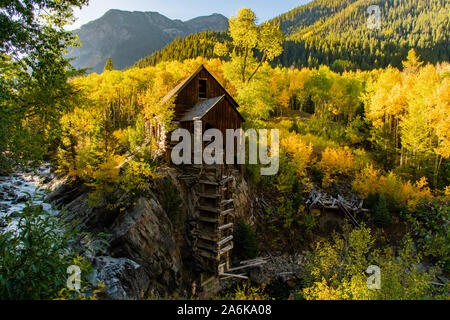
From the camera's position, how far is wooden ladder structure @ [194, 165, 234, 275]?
45.5 ft

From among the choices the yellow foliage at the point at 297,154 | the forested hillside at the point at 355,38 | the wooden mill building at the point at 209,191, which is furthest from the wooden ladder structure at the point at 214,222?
the forested hillside at the point at 355,38

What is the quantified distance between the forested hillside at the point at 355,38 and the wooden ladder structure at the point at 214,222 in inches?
2578

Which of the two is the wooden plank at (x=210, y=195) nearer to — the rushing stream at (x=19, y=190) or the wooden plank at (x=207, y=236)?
the wooden plank at (x=207, y=236)

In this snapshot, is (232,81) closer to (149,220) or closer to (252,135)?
(252,135)

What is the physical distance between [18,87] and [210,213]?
11286 mm

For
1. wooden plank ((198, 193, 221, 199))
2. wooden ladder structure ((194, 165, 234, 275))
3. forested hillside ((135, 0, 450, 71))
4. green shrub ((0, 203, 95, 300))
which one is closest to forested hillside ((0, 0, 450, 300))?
green shrub ((0, 203, 95, 300))

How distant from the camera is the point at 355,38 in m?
128

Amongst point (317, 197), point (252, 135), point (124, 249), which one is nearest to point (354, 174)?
point (317, 197)

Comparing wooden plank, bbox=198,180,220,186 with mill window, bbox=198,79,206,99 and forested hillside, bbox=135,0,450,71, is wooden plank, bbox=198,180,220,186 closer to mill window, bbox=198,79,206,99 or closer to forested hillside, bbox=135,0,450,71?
mill window, bbox=198,79,206,99

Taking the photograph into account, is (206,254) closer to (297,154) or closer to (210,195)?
(210,195)

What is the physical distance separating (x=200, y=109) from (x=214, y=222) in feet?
28.5

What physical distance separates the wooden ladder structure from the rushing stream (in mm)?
8966

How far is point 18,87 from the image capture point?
6.80 meters

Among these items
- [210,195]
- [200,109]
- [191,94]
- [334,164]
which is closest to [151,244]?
[210,195]
